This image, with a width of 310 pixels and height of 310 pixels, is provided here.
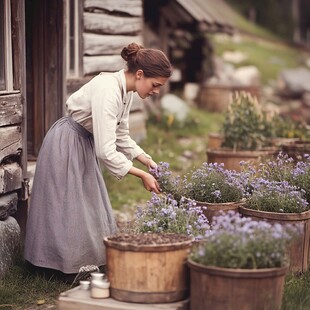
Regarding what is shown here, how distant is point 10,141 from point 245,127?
3583 mm

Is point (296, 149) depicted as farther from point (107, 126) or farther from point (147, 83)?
point (107, 126)

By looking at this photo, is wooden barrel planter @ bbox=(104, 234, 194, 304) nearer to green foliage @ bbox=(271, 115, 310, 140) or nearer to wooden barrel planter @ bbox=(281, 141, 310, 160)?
wooden barrel planter @ bbox=(281, 141, 310, 160)

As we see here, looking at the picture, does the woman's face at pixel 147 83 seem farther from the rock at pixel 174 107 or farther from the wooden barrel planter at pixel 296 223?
the rock at pixel 174 107

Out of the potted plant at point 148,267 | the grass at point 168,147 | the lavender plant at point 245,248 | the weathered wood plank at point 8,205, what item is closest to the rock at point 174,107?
the grass at point 168,147

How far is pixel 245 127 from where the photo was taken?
9023 mm

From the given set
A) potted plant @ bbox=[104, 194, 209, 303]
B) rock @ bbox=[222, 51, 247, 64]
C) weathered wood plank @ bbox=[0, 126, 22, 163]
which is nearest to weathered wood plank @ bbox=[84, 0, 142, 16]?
weathered wood plank @ bbox=[0, 126, 22, 163]

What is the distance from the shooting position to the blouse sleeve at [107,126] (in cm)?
489

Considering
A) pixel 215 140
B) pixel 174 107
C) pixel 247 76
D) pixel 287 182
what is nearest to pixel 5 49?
pixel 287 182

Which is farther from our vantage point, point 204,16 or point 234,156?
point 204,16

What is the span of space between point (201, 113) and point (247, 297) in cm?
1184

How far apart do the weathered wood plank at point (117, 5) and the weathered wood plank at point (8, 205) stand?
300 cm

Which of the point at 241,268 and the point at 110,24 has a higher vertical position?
the point at 110,24

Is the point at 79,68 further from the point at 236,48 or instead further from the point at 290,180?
the point at 236,48

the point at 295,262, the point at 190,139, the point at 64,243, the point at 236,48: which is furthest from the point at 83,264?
the point at 236,48
